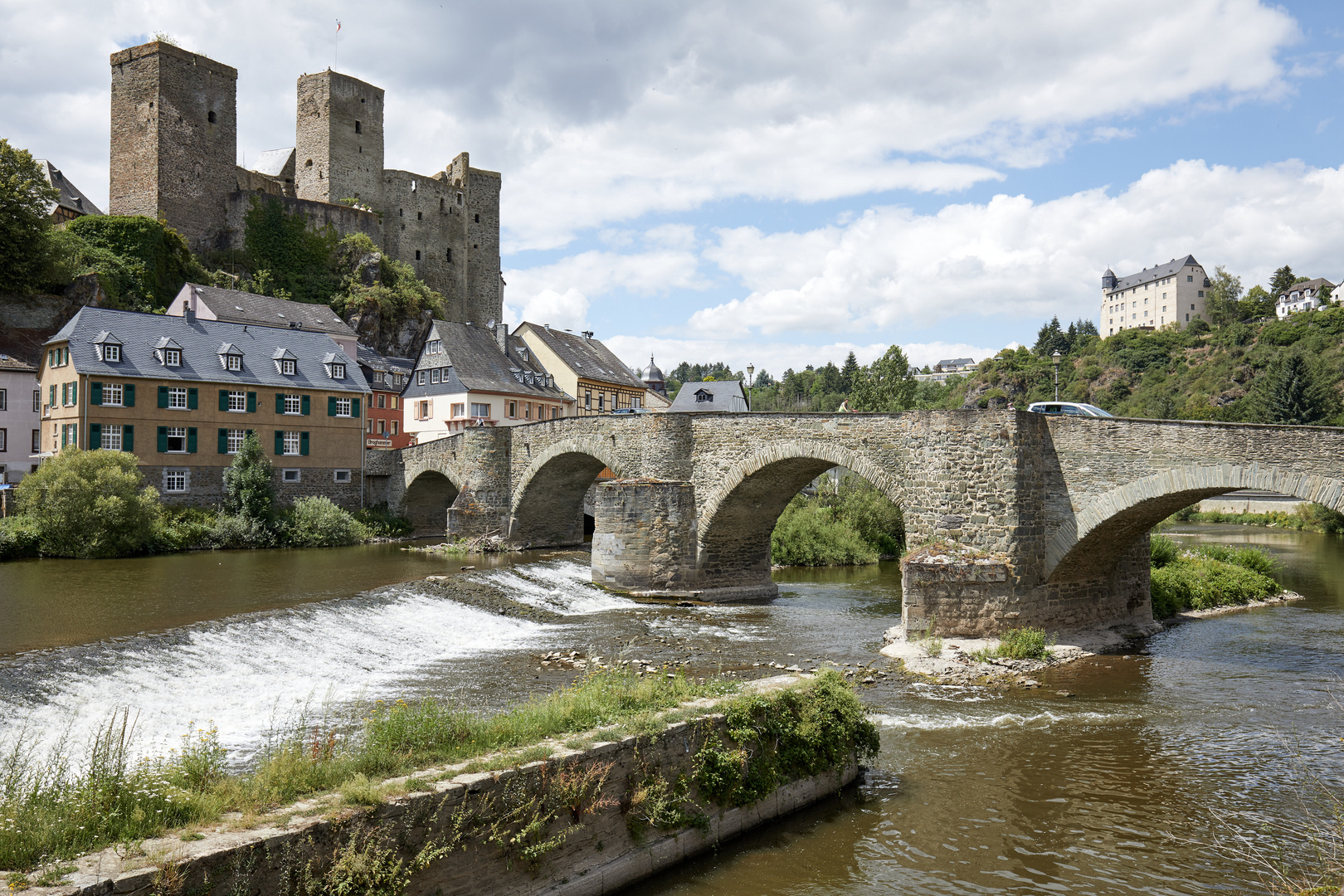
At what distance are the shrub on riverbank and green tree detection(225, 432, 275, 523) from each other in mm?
18417

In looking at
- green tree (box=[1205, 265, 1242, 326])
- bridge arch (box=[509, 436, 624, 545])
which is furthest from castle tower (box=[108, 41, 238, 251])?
green tree (box=[1205, 265, 1242, 326])

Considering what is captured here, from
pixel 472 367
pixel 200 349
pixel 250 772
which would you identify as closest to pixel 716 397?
pixel 472 367

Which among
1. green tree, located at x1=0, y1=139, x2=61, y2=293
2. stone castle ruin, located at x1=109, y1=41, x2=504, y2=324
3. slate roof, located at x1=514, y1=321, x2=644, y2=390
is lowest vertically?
slate roof, located at x1=514, y1=321, x2=644, y2=390

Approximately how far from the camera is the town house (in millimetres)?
32188

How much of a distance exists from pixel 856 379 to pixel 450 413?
24995 millimetres

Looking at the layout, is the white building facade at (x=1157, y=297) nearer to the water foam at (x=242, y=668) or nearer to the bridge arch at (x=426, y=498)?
the bridge arch at (x=426, y=498)

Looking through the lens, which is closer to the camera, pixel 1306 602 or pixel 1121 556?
pixel 1121 556

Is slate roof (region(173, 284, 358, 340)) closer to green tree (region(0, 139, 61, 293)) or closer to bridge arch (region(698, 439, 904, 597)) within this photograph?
green tree (region(0, 139, 61, 293))

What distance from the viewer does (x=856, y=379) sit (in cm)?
5606

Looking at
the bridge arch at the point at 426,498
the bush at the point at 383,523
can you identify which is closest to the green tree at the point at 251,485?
the bush at the point at 383,523

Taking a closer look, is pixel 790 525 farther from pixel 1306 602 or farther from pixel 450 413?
pixel 450 413

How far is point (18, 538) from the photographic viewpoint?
2594cm

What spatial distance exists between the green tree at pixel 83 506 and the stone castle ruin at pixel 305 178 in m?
28.8

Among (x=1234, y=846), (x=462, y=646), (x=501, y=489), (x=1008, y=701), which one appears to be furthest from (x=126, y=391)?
(x=1234, y=846)
